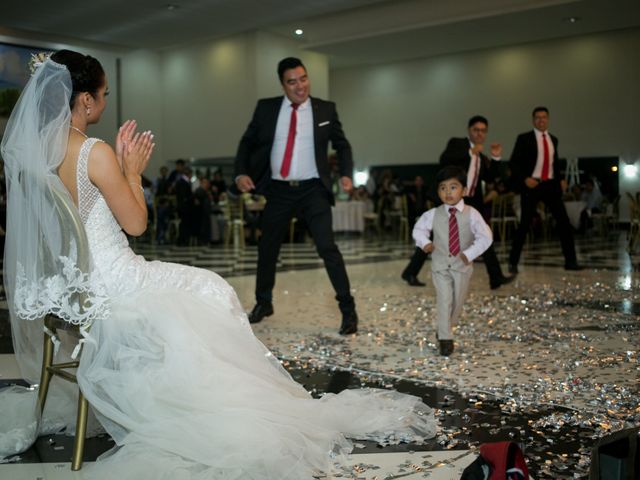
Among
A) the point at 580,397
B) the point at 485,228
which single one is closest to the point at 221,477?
the point at 580,397

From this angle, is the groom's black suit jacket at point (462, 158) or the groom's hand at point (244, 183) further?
the groom's black suit jacket at point (462, 158)

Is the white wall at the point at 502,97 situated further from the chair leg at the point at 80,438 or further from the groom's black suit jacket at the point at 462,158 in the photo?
the chair leg at the point at 80,438

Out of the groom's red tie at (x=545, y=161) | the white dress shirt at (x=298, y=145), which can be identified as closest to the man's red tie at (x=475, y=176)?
the groom's red tie at (x=545, y=161)

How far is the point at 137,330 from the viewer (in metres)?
2.00

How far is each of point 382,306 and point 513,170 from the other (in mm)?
2661

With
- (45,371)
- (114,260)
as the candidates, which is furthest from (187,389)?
(45,371)

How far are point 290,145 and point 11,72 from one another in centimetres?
1301

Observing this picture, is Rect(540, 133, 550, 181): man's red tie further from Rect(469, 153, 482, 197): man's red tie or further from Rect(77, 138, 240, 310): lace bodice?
Rect(77, 138, 240, 310): lace bodice

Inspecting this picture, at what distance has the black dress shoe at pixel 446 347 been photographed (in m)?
3.41

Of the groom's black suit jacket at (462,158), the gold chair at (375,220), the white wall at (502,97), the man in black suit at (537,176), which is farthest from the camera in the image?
the white wall at (502,97)

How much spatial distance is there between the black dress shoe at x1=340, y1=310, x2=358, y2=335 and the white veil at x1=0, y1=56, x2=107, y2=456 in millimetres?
2089

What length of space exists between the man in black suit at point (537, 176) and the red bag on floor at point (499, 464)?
17.5ft

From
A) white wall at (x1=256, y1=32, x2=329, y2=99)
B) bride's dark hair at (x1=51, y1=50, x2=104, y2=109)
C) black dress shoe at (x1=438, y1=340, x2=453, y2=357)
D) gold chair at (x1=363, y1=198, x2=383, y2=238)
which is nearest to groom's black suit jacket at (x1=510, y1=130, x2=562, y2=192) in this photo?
black dress shoe at (x1=438, y1=340, x2=453, y2=357)

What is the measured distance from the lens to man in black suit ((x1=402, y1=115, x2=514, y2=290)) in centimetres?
558
